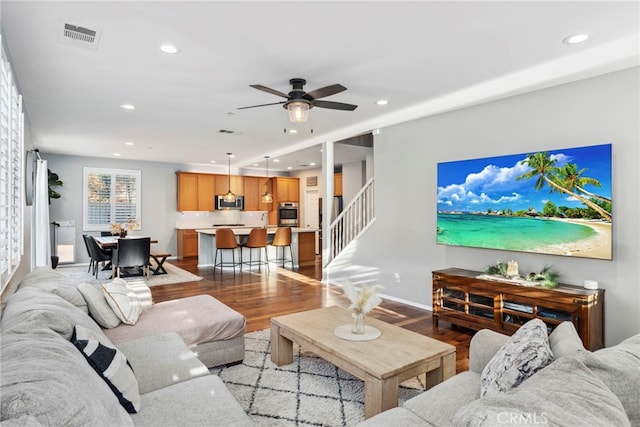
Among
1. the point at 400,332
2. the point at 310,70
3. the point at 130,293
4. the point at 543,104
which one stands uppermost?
the point at 310,70

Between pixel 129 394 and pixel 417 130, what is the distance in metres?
4.36

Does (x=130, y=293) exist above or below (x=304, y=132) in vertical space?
below

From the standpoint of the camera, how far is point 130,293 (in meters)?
3.00

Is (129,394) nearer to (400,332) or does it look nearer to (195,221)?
(400,332)

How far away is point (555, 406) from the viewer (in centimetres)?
94

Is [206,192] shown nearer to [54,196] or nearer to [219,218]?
[219,218]

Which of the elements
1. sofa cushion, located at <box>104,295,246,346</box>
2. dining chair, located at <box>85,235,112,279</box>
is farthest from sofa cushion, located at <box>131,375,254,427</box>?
dining chair, located at <box>85,235,112,279</box>

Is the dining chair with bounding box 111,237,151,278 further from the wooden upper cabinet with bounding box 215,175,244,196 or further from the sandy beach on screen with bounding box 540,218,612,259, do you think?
the sandy beach on screen with bounding box 540,218,612,259

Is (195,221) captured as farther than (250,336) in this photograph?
Yes

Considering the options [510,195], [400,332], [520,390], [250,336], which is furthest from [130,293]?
[510,195]

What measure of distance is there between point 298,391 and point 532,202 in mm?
2844

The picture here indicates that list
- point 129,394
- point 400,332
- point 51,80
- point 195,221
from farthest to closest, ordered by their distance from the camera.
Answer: point 195,221 → point 51,80 → point 400,332 → point 129,394

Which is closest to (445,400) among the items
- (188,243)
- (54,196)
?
(188,243)

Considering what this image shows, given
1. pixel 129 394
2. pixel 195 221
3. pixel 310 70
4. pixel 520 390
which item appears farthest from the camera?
pixel 195 221
